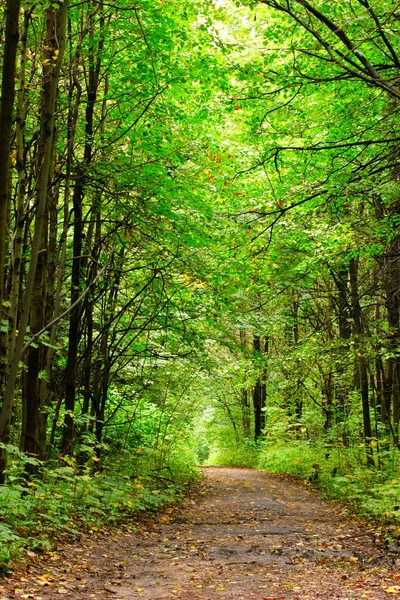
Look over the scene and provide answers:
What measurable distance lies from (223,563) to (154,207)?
532 centimetres

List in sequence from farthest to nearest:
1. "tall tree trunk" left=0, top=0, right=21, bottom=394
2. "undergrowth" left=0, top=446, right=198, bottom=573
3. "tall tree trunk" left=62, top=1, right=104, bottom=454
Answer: "tall tree trunk" left=62, top=1, right=104, bottom=454, "undergrowth" left=0, top=446, right=198, bottom=573, "tall tree trunk" left=0, top=0, right=21, bottom=394

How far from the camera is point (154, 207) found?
8633 millimetres

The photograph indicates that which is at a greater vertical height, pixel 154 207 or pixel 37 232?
pixel 154 207

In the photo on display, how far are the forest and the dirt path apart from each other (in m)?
0.51

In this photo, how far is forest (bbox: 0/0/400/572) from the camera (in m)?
5.86

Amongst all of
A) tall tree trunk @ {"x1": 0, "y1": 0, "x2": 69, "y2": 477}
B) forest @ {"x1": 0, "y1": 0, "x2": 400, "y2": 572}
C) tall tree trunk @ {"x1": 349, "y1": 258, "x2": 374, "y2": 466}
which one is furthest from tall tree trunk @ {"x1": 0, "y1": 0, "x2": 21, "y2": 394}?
tall tree trunk @ {"x1": 349, "y1": 258, "x2": 374, "y2": 466}

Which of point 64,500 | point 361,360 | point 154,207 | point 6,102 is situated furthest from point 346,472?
point 6,102

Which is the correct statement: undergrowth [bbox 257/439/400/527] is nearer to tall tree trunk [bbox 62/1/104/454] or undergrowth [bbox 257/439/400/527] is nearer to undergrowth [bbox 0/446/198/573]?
undergrowth [bbox 0/446/198/573]

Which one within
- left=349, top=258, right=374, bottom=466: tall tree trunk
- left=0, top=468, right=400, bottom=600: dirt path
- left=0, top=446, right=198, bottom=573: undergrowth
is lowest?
left=0, top=468, right=400, bottom=600: dirt path

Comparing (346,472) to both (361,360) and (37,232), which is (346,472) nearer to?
(361,360)

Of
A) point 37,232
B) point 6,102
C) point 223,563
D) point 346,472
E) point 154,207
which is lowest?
point 223,563

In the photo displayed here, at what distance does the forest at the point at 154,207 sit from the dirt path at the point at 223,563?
1.68ft

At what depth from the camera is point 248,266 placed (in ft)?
39.0

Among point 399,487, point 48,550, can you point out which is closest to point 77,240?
point 48,550
